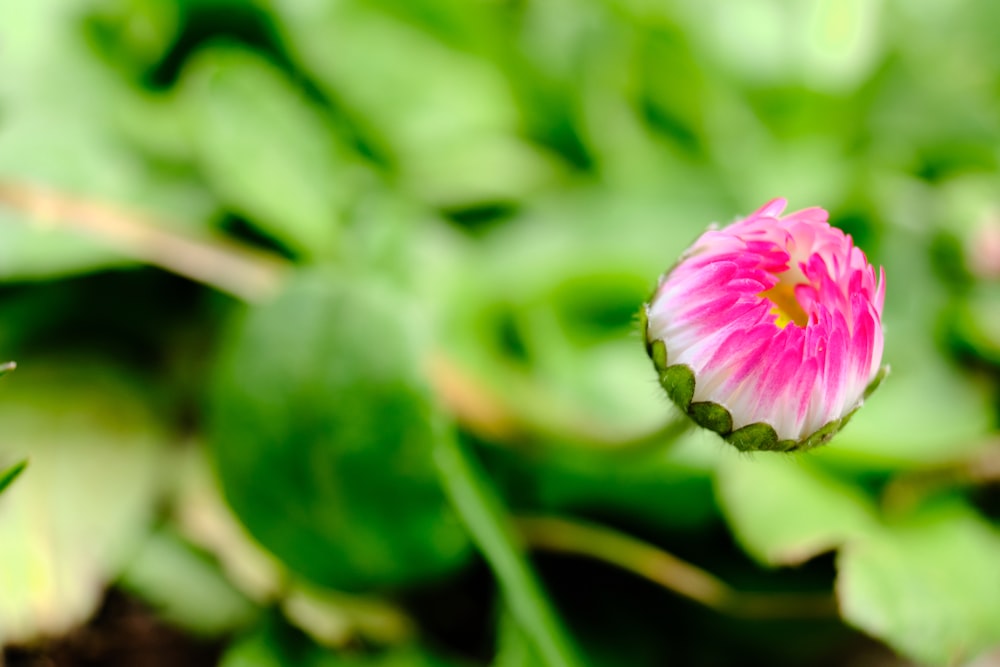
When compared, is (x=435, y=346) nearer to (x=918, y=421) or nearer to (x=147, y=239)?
(x=147, y=239)

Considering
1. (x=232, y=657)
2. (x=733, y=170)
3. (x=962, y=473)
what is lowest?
(x=232, y=657)

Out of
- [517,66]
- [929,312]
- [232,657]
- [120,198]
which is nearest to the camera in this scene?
[232,657]

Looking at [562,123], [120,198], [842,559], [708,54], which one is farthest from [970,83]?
[120,198]

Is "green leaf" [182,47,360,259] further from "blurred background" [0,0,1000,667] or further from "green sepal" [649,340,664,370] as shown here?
"green sepal" [649,340,664,370]

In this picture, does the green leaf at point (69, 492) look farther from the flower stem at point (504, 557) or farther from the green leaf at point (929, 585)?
the green leaf at point (929, 585)

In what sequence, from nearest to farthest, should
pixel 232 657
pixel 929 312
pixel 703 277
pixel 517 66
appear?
pixel 703 277, pixel 232 657, pixel 929 312, pixel 517 66

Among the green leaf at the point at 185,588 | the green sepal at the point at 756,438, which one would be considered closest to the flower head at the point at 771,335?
the green sepal at the point at 756,438

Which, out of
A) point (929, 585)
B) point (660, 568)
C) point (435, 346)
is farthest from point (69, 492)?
point (929, 585)

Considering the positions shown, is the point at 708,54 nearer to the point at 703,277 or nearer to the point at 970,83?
the point at 970,83
